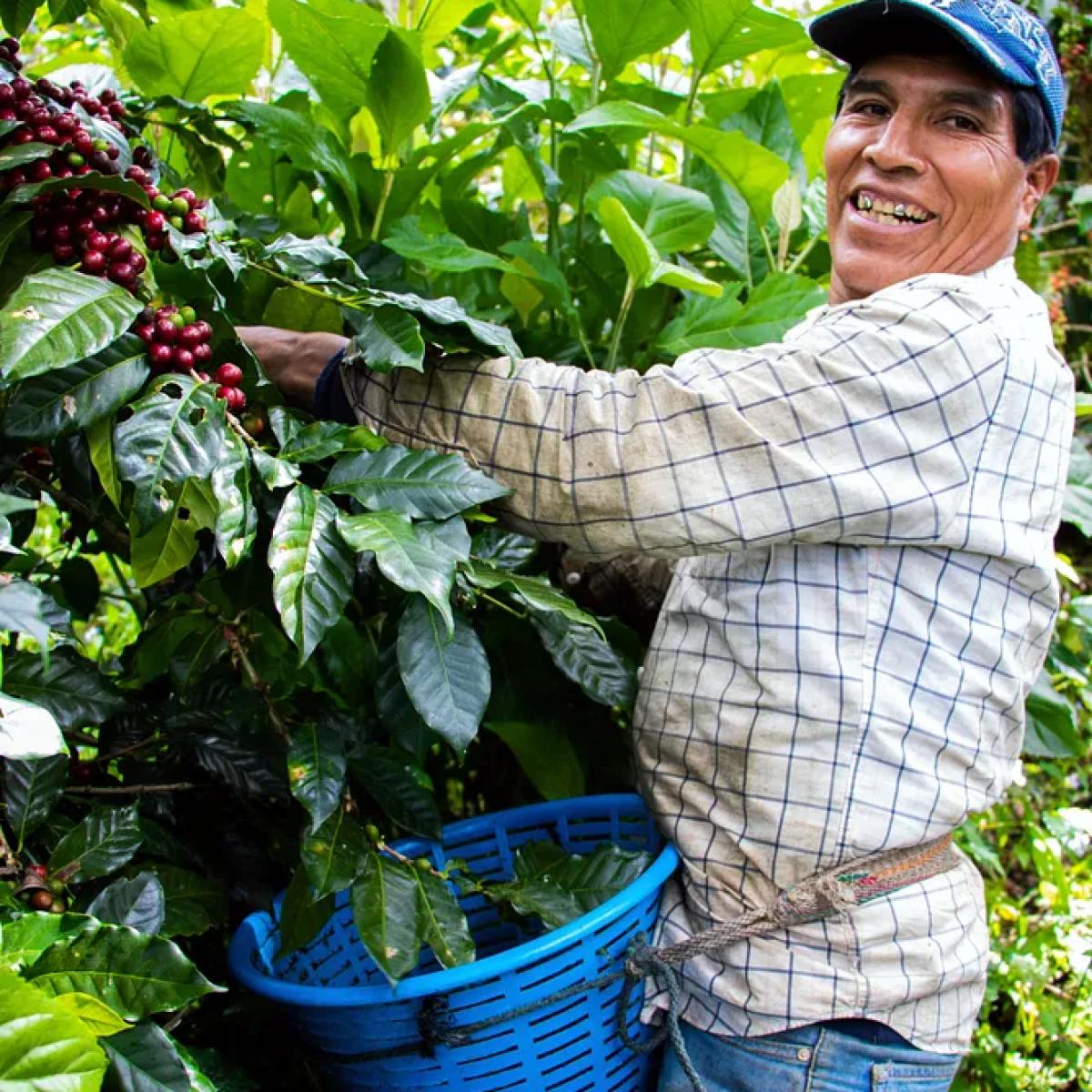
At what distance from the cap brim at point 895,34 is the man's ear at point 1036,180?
130 millimetres

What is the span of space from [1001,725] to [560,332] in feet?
2.76

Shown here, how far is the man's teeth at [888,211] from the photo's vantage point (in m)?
1.41

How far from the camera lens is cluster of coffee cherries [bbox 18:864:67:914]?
41.0 inches

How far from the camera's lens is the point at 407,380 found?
3.99ft

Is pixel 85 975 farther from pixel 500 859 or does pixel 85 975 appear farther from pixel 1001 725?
pixel 1001 725

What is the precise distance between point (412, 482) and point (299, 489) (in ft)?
0.34

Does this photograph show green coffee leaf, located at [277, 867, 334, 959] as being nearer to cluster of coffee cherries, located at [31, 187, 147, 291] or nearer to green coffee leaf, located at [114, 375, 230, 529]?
green coffee leaf, located at [114, 375, 230, 529]

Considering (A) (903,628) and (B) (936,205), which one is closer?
(A) (903,628)

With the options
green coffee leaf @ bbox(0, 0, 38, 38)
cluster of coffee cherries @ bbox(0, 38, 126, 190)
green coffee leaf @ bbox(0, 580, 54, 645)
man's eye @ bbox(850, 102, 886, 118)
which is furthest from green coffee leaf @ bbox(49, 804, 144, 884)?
man's eye @ bbox(850, 102, 886, 118)

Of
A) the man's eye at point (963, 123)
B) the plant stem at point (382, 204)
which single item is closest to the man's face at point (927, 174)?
the man's eye at point (963, 123)

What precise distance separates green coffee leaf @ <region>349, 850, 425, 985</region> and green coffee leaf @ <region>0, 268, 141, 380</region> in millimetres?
542

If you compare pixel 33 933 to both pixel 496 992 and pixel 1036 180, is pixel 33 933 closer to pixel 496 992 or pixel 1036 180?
Result: pixel 496 992

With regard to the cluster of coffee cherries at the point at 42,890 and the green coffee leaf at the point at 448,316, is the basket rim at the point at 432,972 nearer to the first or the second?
the cluster of coffee cherries at the point at 42,890

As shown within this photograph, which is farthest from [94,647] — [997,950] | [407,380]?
[997,950]
